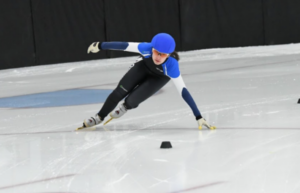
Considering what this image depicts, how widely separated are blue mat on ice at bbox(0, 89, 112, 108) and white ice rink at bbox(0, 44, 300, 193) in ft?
0.11

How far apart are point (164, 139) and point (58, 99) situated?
3.36m

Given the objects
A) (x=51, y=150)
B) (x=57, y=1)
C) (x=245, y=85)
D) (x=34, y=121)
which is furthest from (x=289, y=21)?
(x=51, y=150)

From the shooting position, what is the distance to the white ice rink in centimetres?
324

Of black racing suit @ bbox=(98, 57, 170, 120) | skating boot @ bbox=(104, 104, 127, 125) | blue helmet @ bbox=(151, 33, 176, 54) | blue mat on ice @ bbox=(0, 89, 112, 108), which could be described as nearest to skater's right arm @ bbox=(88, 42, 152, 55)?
black racing suit @ bbox=(98, 57, 170, 120)

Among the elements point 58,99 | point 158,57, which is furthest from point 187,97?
point 58,99

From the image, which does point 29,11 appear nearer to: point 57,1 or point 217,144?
point 57,1

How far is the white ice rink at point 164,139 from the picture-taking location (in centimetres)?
324

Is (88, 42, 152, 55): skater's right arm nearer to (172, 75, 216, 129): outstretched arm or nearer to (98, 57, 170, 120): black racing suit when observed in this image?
(98, 57, 170, 120): black racing suit

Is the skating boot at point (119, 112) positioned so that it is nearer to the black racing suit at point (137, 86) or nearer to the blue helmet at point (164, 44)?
the black racing suit at point (137, 86)

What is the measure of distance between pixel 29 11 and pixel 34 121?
26.4 feet

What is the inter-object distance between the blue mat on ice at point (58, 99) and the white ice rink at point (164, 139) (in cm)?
3

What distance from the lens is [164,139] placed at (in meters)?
4.59

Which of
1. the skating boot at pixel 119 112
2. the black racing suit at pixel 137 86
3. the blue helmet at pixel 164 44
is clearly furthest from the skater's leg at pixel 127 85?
the blue helmet at pixel 164 44

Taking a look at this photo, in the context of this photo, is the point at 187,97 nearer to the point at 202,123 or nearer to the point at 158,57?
the point at 202,123
